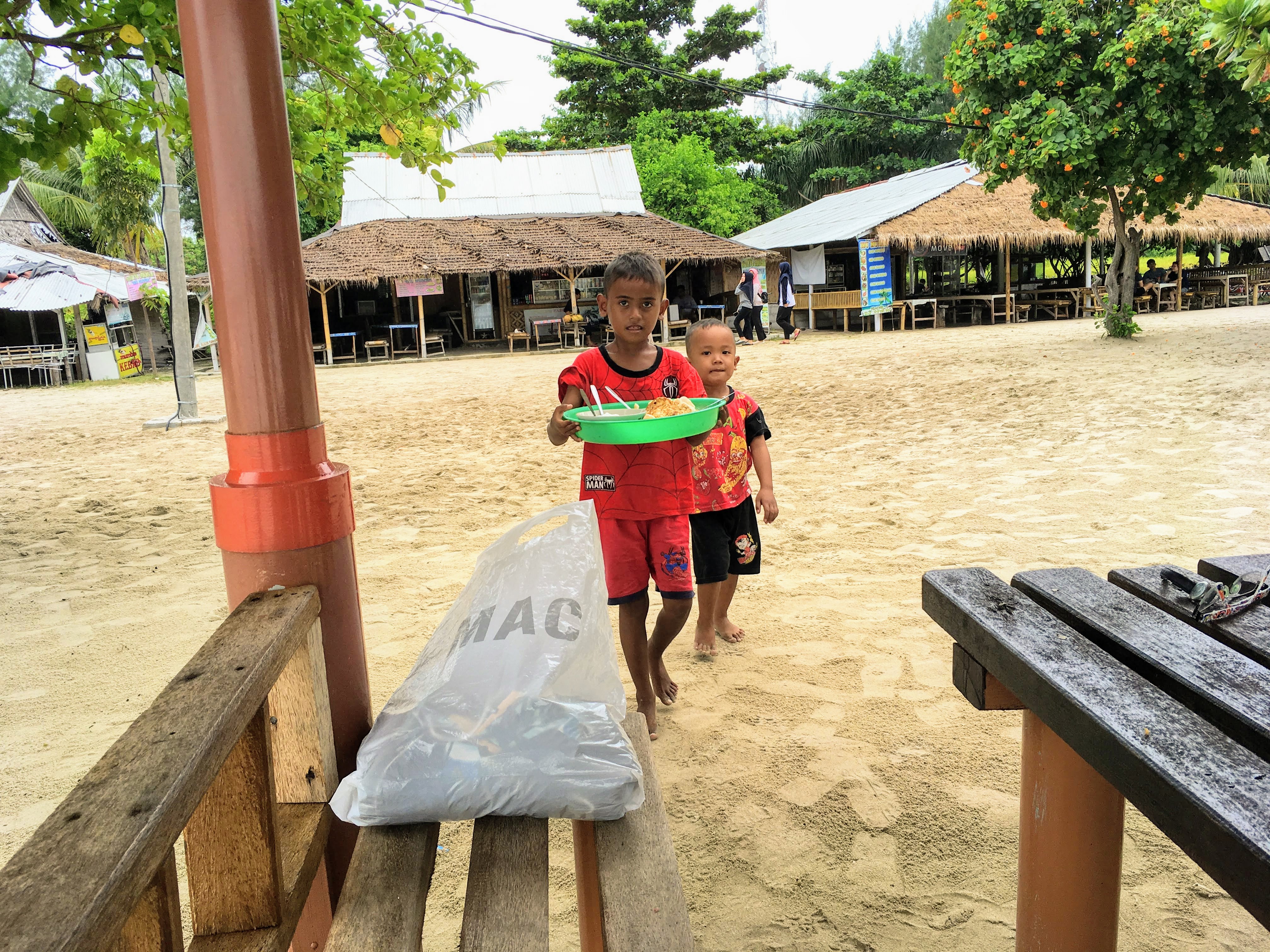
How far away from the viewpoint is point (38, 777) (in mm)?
2781

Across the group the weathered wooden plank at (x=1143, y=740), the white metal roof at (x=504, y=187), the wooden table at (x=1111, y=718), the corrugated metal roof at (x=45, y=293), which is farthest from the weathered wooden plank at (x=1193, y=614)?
the white metal roof at (x=504, y=187)

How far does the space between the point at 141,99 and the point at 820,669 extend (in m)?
4.67

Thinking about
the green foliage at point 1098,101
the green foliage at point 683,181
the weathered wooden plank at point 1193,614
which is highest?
the green foliage at point 683,181

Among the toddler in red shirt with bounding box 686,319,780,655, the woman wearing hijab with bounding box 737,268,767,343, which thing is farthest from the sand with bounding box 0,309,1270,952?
the woman wearing hijab with bounding box 737,268,767,343

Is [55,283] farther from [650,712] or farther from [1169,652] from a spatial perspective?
[1169,652]

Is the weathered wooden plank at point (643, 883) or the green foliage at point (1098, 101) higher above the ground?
the green foliage at point (1098, 101)

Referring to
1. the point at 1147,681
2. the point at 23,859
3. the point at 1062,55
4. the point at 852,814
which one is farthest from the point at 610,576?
the point at 1062,55

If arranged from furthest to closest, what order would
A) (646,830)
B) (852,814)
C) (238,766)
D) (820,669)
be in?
(820,669), (852,814), (646,830), (238,766)

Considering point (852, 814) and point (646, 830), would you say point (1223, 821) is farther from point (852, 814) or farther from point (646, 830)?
point (852, 814)

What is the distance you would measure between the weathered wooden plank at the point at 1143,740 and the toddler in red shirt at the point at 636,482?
48.7 inches

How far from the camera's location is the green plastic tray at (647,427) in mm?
2475

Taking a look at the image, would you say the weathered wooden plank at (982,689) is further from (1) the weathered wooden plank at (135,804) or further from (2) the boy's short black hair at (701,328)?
(2) the boy's short black hair at (701,328)

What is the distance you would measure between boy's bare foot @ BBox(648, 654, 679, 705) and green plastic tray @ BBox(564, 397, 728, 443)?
87 cm

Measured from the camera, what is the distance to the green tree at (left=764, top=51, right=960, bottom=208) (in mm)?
35531
